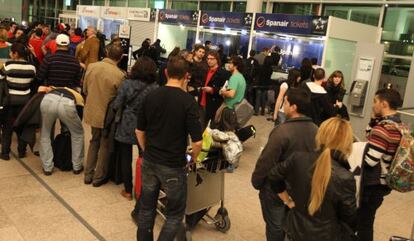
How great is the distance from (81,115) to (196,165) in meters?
2.11

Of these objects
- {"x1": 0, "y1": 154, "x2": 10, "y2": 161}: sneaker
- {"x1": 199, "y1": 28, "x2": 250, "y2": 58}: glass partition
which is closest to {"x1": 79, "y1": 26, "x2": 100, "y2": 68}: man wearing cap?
{"x1": 0, "y1": 154, "x2": 10, "y2": 161}: sneaker

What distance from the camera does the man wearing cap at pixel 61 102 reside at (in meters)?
4.35

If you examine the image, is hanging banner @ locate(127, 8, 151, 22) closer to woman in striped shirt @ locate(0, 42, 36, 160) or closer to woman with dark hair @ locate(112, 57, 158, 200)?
woman in striped shirt @ locate(0, 42, 36, 160)

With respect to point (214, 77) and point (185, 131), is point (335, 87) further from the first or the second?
point (185, 131)

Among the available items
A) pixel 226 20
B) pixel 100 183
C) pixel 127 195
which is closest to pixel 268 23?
pixel 226 20

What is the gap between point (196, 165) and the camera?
3180mm

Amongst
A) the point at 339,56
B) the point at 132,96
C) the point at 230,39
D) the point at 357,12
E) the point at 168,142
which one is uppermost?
the point at 357,12

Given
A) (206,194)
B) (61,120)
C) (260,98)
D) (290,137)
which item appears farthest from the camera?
(260,98)

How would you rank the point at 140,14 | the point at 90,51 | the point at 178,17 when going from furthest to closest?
1. the point at 140,14
2. the point at 178,17
3. the point at 90,51

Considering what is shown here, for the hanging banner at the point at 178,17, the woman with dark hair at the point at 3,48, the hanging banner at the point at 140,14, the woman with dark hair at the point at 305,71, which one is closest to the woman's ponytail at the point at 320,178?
the woman with dark hair at the point at 305,71

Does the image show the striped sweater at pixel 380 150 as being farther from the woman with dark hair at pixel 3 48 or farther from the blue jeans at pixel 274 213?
the woman with dark hair at pixel 3 48

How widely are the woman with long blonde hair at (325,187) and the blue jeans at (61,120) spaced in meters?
2.81

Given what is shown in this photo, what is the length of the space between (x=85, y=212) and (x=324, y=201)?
94.2 inches

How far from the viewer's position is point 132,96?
377 centimetres
